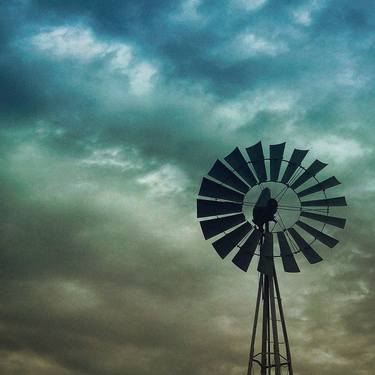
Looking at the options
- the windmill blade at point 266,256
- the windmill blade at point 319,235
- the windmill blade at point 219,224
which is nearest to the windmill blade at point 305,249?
the windmill blade at point 319,235

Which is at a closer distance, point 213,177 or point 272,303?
point 272,303

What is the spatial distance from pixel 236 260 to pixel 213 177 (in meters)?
3.70

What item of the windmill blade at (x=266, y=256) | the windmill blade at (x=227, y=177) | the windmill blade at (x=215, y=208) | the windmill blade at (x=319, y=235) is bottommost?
the windmill blade at (x=266, y=256)

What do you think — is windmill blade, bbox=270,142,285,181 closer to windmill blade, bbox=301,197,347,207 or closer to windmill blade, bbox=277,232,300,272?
windmill blade, bbox=301,197,347,207

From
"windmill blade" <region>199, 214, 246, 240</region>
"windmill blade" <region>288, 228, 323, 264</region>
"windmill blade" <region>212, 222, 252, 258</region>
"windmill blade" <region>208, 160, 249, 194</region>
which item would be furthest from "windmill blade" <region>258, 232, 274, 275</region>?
"windmill blade" <region>208, 160, 249, 194</region>

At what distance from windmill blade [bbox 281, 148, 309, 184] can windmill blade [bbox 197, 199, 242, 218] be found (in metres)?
2.31

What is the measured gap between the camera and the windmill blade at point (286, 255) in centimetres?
2464

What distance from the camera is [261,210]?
25328mm

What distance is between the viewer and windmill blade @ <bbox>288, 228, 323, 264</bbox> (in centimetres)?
2496

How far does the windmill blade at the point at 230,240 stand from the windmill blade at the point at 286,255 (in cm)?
144

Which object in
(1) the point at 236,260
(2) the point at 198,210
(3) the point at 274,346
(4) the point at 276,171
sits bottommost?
(3) the point at 274,346

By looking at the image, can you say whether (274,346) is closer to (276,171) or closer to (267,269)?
(267,269)

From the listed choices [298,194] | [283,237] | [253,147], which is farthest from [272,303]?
[253,147]

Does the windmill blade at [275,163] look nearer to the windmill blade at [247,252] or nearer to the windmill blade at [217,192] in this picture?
the windmill blade at [217,192]
